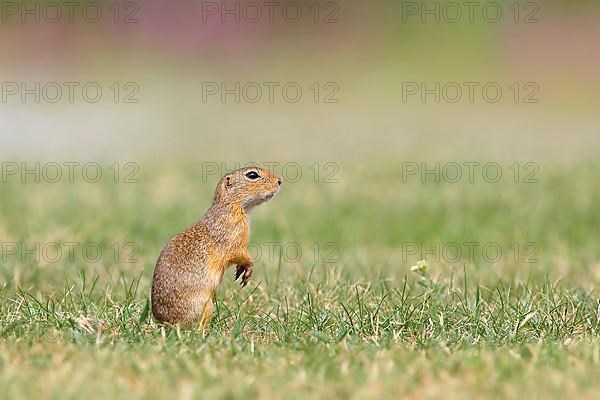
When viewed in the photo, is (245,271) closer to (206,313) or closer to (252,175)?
(206,313)

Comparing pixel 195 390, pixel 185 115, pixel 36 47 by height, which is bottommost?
pixel 195 390

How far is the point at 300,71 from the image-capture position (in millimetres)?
22750

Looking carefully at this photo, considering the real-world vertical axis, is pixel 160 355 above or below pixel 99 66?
below

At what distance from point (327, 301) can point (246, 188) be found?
0.69 metres

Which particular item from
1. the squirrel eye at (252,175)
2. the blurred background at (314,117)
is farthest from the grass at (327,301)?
the squirrel eye at (252,175)

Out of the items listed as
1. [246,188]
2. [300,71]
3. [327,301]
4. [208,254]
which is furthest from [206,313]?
[300,71]

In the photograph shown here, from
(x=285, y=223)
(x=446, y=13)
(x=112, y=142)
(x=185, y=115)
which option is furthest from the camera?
(x=446, y=13)

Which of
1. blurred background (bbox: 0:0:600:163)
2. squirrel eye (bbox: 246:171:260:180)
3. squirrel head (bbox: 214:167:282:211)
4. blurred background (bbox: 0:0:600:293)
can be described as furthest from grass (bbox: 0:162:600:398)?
blurred background (bbox: 0:0:600:163)

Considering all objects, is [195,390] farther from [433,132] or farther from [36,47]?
[36,47]

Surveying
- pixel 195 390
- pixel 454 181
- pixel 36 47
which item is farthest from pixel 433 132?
pixel 195 390

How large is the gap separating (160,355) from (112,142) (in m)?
10.4

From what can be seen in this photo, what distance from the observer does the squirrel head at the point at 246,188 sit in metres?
4.79

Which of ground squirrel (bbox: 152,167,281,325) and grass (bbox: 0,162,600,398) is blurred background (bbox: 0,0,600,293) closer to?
grass (bbox: 0,162,600,398)

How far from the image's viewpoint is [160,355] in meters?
3.78
